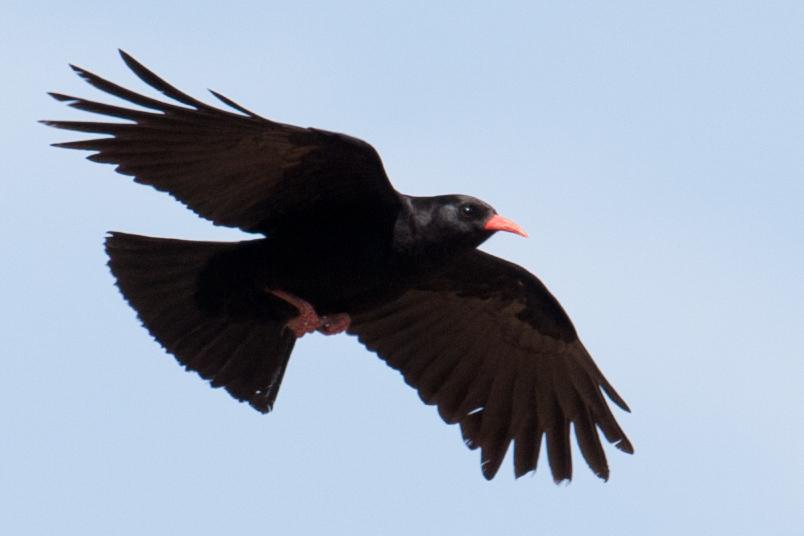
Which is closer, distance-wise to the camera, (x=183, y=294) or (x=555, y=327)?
(x=183, y=294)

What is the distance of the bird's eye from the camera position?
1196 cm

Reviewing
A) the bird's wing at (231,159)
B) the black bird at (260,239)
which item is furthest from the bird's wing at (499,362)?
the bird's wing at (231,159)

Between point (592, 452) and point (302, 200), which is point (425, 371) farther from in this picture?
point (302, 200)

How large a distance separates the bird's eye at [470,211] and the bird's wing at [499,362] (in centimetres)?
121

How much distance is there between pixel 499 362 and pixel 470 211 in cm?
200

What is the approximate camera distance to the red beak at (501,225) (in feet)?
39.4

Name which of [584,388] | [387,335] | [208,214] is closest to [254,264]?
[208,214]

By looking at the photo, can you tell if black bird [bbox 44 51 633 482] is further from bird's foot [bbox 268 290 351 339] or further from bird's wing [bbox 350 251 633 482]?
bird's wing [bbox 350 251 633 482]

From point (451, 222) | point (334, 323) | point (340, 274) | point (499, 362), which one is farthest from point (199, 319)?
point (499, 362)

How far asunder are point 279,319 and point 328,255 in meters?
0.59

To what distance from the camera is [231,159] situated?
1157cm

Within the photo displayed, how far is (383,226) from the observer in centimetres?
1181

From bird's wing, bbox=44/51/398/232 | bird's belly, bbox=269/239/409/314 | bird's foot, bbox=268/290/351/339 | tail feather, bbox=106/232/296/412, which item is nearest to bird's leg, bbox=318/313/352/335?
bird's foot, bbox=268/290/351/339

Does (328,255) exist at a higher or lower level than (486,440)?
higher
